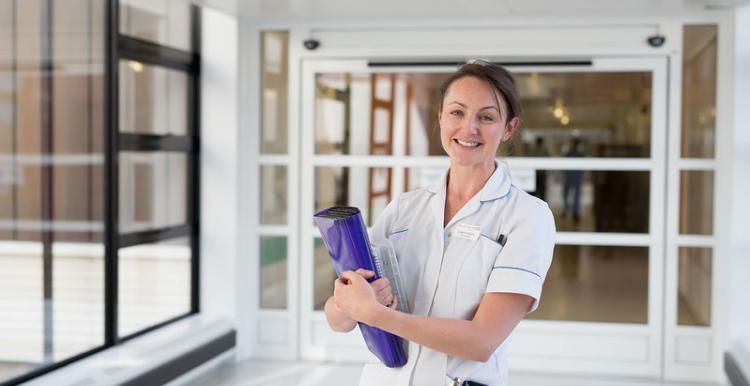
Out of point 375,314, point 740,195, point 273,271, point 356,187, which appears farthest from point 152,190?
point 375,314

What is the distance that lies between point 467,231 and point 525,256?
13cm

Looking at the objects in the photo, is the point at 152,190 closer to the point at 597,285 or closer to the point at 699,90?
the point at 597,285

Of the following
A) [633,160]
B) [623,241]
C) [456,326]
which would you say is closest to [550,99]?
[633,160]

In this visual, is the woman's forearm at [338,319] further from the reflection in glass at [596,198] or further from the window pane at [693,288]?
the window pane at [693,288]

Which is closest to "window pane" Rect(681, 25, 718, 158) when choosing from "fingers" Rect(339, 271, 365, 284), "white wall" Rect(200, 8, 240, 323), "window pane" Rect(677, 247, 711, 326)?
"window pane" Rect(677, 247, 711, 326)

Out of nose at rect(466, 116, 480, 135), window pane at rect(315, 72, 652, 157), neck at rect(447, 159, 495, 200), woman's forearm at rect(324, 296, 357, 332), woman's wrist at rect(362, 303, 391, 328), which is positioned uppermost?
window pane at rect(315, 72, 652, 157)

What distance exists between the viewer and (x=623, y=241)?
20.7 feet

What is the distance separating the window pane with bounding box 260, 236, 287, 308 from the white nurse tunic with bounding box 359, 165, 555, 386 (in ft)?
16.3

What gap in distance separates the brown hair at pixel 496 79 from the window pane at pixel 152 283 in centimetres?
415

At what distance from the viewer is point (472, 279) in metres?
1.70

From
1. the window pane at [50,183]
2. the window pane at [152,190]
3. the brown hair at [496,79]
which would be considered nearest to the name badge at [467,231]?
the brown hair at [496,79]

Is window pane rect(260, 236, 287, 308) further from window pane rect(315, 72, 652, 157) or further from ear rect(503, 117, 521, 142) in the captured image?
ear rect(503, 117, 521, 142)

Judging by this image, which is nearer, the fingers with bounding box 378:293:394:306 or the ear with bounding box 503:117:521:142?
the fingers with bounding box 378:293:394:306

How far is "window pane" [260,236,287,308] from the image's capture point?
673cm
